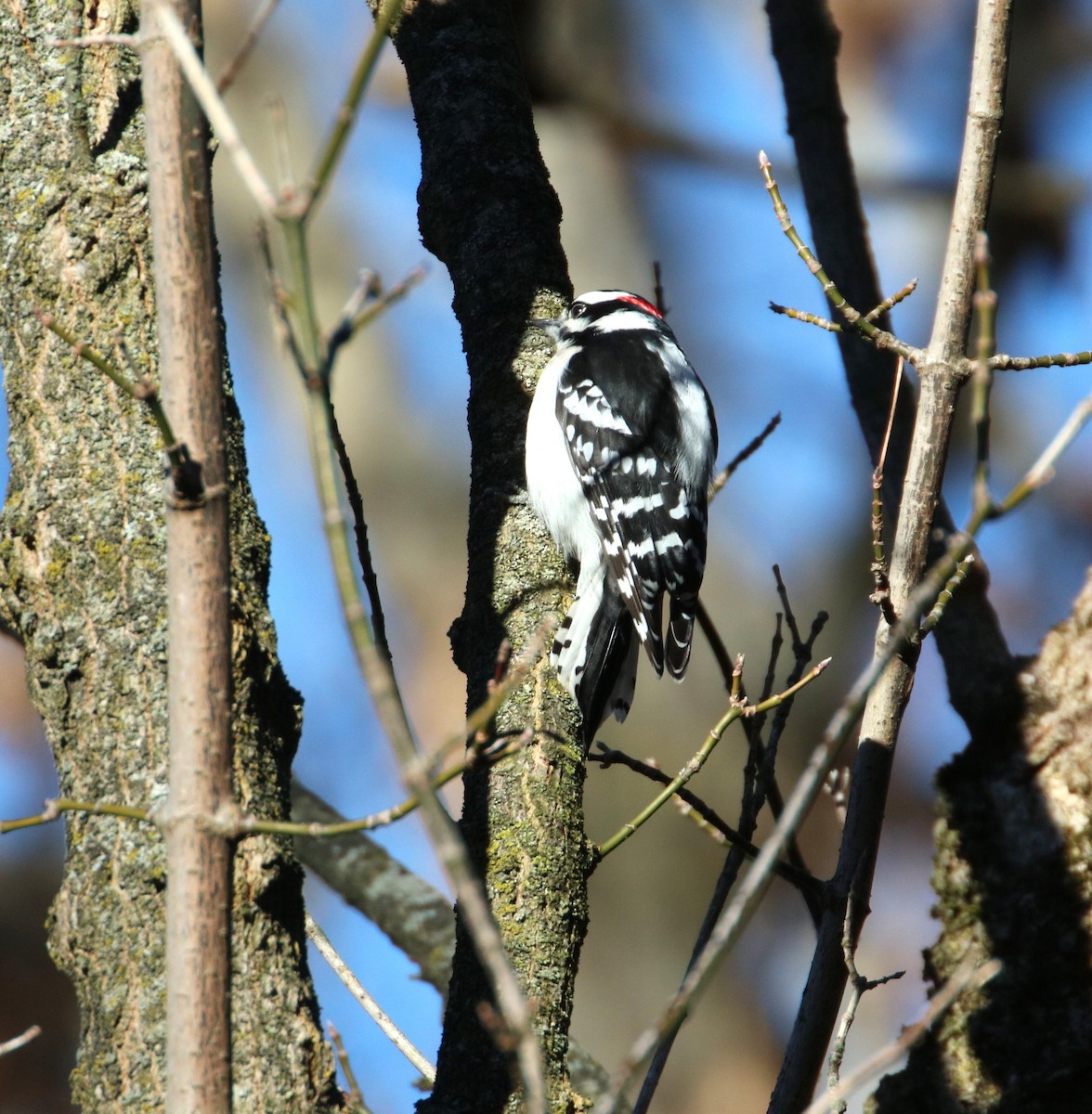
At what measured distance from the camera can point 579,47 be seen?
30.0 feet

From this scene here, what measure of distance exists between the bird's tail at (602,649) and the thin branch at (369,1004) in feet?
3.08

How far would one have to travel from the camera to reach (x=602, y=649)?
136 inches

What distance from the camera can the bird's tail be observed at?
334 cm

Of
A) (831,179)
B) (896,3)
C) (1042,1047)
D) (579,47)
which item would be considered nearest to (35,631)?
(1042,1047)

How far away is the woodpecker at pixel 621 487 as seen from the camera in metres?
3.53

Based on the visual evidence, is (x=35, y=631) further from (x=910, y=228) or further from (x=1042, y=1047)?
(x=910, y=228)

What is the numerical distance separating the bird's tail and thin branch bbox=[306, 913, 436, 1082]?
94 cm

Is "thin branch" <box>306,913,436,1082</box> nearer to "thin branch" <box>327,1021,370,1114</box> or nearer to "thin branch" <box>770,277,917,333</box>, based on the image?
"thin branch" <box>327,1021,370,1114</box>

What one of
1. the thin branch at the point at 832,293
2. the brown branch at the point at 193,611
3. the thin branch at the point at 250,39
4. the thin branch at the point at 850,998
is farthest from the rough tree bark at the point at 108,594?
the thin branch at the point at 832,293

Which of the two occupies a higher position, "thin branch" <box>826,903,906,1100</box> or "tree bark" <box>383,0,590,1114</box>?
"tree bark" <box>383,0,590,1114</box>

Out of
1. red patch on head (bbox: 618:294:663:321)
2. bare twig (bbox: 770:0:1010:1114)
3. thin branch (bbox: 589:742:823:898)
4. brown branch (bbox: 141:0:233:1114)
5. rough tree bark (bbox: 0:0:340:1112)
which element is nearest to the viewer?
brown branch (bbox: 141:0:233:1114)

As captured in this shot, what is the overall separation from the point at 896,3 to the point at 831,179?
9.11m

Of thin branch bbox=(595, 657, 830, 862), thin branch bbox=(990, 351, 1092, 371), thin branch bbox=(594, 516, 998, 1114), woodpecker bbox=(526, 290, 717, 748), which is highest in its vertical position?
woodpecker bbox=(526, 290, 717, 748)

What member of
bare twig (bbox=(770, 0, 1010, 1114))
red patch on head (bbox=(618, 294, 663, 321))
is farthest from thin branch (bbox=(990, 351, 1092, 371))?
red patch on head (bbox=(618, 294, 663, 321))
